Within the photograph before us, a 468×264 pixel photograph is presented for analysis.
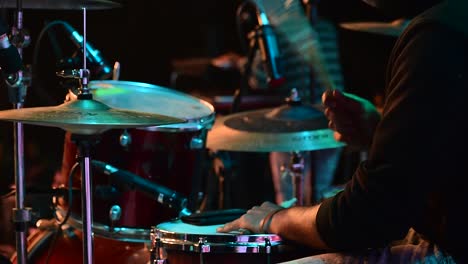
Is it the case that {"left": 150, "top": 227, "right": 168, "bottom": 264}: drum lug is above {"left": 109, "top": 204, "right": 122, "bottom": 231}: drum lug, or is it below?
above

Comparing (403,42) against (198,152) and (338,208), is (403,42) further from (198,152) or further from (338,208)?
(198,152)

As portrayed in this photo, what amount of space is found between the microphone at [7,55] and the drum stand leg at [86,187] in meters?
0.24

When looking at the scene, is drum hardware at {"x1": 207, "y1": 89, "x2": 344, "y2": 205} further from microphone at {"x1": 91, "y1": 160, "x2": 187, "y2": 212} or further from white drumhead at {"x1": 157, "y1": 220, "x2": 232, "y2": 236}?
white drumhead at {"x1": 157, "y1": 220, "x2": 232, "y2": 236}

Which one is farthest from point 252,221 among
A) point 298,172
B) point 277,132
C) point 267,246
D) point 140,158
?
point 298,172

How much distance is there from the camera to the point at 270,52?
10.7 feet

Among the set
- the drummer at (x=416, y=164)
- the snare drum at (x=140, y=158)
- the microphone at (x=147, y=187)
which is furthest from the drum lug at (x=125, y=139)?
the drummer at (x=416, y=164)

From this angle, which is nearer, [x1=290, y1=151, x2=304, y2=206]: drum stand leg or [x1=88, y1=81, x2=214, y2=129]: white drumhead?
[x1=88, y1=81, x2=214, y2=129]: white drumhead

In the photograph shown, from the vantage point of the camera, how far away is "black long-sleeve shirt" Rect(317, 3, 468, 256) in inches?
59.2

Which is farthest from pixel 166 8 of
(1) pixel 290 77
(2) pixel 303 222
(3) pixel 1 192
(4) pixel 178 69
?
(2) pixel 303 222

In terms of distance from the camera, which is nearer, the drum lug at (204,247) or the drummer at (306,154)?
the drum lug at (204,247)

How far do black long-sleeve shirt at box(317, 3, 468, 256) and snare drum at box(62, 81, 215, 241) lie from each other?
1.07 m

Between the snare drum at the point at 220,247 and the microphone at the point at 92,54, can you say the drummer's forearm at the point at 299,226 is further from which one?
the microphone at the point at 92,54

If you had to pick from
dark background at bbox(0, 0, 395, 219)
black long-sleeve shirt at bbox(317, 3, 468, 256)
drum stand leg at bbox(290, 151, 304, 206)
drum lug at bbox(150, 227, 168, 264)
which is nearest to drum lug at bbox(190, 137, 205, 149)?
dark background at bbox(0, 0, 395, 219)

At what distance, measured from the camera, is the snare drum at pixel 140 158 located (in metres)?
2.55
